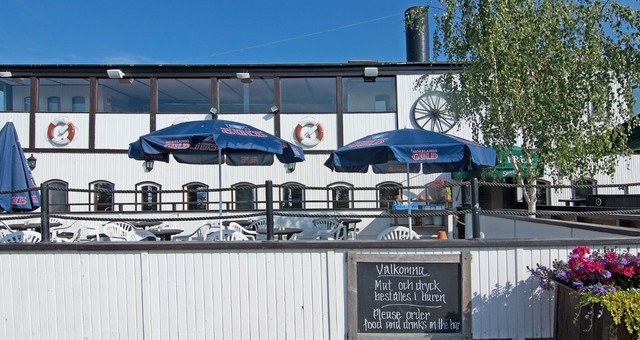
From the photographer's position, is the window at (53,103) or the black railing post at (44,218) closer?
the black railing post at (44,218)

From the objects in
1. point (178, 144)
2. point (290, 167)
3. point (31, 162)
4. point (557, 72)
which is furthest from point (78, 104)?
point (557, 72)

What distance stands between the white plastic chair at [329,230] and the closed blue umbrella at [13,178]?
4333 millimetres

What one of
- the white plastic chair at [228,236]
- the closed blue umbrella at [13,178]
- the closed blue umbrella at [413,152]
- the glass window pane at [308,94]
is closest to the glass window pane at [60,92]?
the glass window pane at [308,94]

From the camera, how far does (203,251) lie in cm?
450

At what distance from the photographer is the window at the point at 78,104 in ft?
49.2

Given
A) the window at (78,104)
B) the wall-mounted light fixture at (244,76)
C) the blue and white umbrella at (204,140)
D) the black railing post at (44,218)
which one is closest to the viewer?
the black railing post at (44,218)

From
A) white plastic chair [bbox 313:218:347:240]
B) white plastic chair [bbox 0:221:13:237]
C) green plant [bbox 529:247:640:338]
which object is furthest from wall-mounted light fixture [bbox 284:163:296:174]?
green plant [bbox 529:247:640:338]

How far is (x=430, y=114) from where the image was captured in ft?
47.8

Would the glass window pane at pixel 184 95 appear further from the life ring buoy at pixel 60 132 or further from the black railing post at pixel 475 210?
the black railing post at pixel 475 210

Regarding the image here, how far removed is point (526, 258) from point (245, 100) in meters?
11.9

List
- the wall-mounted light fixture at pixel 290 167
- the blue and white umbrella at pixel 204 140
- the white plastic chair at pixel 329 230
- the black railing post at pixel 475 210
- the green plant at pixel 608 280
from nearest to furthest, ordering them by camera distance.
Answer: the green plant at pixel 608 280 < the black railing post at pixel 475 210 < the blue and white umbrella at pixel 204 140 < the white plastic chair at pixel 329 230 < the wall-mounted light fixture at pixel 290 167

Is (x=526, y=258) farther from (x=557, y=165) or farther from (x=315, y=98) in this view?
(x=315, y=98)

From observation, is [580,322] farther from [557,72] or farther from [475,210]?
[557,72]

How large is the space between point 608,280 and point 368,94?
11884mm
